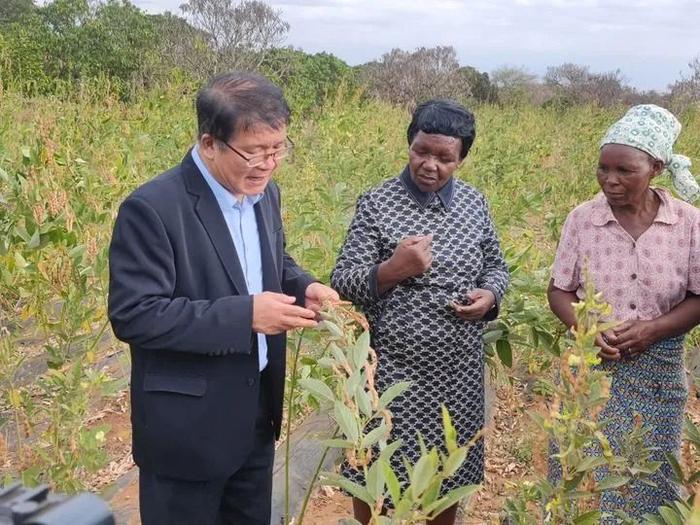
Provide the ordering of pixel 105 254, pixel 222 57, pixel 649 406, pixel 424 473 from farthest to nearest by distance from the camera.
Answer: pixel 222 57
pixel 105 254
pixel 649 406
pixel 424 473

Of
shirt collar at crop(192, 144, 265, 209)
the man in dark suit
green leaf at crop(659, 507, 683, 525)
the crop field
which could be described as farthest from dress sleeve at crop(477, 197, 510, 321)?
green leaf at crop(659, 507, 683, 525)

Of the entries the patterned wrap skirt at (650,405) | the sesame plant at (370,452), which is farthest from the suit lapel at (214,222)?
the patterned wrap skirt at (650,405)

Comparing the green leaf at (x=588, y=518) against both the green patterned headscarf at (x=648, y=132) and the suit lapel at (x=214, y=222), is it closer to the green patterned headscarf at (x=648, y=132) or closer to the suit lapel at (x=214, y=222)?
the suit lapel at (x=214, y=222)

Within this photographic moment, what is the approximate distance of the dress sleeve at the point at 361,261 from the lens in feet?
6.08

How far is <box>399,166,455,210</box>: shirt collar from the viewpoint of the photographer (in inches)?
76.0

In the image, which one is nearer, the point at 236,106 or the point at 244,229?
the point at 236,106

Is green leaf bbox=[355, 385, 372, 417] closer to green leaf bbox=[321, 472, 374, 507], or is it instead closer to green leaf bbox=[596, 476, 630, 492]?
green leaf bbox=[321, 472, 374, 507]

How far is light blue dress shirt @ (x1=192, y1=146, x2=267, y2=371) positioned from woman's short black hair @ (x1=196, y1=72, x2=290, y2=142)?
0.32 ft

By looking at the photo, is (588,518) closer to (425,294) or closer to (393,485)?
Result: (393,485)

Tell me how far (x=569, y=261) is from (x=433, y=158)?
1.31ft

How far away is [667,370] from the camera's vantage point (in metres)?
1.83

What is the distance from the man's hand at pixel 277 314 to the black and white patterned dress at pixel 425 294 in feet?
1.42

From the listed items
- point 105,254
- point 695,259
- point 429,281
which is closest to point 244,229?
point 429,281

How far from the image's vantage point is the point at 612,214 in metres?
1.81
